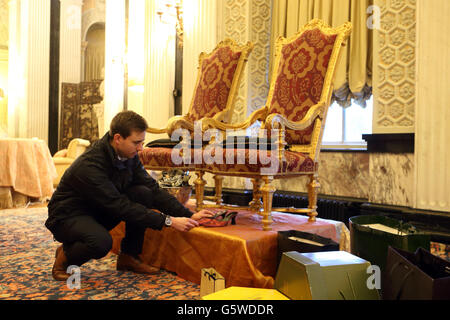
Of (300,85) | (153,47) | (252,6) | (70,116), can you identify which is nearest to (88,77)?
(70,116)

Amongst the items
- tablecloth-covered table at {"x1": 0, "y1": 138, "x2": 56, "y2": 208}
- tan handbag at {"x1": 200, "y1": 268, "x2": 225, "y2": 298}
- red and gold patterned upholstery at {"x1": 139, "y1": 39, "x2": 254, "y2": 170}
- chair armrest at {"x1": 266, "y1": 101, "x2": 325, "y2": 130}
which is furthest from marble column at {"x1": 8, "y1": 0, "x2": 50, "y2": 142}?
tan handbag at {"x1": 200, "y1": 268, "x2": 225, "y2": 298}

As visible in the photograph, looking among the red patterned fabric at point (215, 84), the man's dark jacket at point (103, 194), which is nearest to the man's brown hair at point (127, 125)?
the man's dark jacket at point (103, 194)

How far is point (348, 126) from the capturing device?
4047 mm

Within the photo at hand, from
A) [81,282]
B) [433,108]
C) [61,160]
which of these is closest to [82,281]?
[81,282]

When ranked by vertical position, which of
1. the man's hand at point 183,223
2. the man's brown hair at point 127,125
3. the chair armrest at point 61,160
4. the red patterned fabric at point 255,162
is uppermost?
the man's brown hair at point 127,125

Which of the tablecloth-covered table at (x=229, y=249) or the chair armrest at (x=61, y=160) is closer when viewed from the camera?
the tablecloth-covered table at (x=229, y=249)

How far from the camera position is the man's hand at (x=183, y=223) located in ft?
6.73

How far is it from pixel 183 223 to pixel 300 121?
99cm

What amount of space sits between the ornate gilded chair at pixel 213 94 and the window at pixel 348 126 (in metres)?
1.40

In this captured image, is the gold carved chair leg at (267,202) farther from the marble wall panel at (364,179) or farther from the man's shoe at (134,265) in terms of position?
the marble wall panel at (364,179)

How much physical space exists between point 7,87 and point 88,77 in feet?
6.70

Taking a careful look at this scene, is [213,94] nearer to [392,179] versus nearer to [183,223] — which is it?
[183,223]

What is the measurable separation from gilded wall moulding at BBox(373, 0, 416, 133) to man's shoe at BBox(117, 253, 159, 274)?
2109 millimetres
